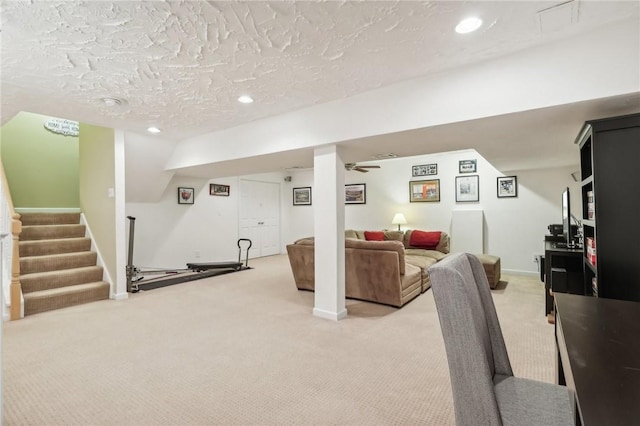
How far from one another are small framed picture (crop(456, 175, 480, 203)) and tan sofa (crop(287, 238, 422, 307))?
263cm

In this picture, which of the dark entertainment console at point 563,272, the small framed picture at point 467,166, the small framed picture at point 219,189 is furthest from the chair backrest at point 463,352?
the small framed picture at point 219,189

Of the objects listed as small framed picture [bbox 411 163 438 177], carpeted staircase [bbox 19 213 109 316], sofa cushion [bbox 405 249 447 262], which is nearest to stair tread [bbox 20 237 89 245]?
carpeted staircase [bbox 19 213 109 316]

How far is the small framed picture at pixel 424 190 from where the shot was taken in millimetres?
6441

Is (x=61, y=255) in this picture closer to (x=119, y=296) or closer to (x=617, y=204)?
(x=119, y=296)

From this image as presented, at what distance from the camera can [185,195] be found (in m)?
6.49

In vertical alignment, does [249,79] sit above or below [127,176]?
above

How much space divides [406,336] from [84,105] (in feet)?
13.4

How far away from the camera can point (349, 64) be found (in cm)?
235

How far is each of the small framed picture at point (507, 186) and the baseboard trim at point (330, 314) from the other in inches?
165

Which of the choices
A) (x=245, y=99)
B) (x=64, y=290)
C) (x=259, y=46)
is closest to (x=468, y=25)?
(x=259, y=46)

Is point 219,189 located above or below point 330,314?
above

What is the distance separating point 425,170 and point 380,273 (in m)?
3.69

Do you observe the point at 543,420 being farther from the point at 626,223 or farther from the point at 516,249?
the point at 516,249

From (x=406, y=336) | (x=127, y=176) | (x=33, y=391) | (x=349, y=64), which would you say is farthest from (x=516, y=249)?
(x=127, y=176)
